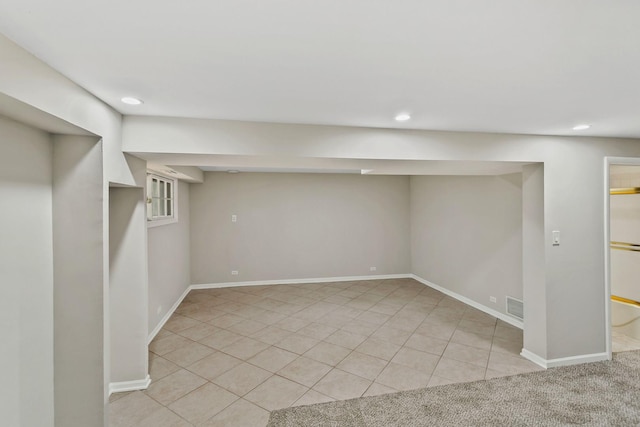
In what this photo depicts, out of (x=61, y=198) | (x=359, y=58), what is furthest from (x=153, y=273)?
(x=359, y=58)

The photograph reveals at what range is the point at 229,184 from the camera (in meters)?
5.55

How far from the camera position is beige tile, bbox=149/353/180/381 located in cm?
270

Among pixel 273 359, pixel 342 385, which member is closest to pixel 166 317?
pixel 273 359

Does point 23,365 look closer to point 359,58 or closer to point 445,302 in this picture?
point 359,58

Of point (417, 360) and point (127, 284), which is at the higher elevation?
point (127, 284)

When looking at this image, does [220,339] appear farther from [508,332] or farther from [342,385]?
[508,332]

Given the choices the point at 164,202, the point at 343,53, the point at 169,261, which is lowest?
the point at 169,261

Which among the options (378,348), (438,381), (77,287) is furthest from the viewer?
(378,348)

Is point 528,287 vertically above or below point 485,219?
below

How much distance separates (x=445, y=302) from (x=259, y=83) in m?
4.45

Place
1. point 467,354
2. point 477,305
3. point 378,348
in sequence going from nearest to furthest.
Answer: point 467,354
point 378,348
point 477,305

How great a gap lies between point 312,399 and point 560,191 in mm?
3054

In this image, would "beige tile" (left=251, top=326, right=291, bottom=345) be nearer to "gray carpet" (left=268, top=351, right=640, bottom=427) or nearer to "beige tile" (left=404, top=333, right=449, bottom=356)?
Result: "gray carpet" (left=268, top=351, right=640, bottom=427)

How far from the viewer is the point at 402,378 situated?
8.70 ft
